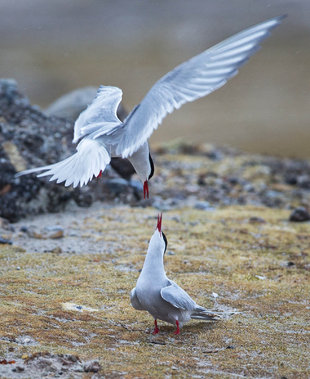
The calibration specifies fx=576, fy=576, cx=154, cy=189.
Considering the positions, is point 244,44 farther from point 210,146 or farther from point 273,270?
point 210,146

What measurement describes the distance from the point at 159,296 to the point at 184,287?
1335 millimetres

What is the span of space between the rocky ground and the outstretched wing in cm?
150

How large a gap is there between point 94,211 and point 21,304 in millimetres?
4084

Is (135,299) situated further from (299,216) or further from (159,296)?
(299,216)

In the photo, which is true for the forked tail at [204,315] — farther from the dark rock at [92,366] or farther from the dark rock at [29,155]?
the dark rock at [29,155]

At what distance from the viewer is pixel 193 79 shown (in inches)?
157

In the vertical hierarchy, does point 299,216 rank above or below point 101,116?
below

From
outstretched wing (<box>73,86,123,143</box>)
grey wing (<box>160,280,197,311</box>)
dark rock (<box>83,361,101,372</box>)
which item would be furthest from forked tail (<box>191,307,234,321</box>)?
outstretched wing (<box>73,86,123,143</box>)

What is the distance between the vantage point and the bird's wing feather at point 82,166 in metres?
4.14

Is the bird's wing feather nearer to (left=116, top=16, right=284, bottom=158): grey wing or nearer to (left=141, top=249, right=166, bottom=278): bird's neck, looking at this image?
(left=116, top=16, right=284, bottom=158): grey wing

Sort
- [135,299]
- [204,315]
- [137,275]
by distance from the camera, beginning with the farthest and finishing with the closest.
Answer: [137,275] < [204,315] < [135,299]

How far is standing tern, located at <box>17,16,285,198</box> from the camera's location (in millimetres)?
3742

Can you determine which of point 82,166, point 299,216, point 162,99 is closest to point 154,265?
point 82,166

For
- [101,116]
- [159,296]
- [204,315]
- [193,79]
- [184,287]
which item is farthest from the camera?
[184,287]
